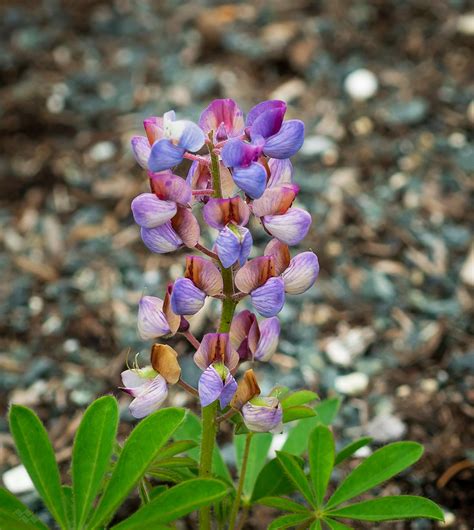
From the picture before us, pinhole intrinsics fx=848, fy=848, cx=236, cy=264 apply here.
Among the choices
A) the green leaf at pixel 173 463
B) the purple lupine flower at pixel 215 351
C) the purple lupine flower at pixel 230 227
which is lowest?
the green leaf at pixel 173 463

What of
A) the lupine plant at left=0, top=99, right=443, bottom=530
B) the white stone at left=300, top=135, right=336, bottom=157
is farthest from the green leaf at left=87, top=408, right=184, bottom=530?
the white stone at left=300, top=135, right=336, bottom=157

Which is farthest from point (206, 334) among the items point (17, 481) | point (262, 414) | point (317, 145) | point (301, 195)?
point (317, 145)

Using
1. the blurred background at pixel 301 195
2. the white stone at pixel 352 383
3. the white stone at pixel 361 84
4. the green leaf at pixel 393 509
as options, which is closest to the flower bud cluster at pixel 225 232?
the green leaf at pixel 393 509

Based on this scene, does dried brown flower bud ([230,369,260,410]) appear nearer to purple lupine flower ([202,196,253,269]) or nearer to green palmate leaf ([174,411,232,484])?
purple lupine flower ([202,196,253,269])

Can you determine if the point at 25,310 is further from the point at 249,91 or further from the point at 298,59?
the point at 298,59

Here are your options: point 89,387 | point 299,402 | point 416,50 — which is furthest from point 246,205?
point 416,50

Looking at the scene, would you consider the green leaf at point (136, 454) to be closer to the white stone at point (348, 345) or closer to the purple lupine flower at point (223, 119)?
the purple lupine flower at point (223, 119)
